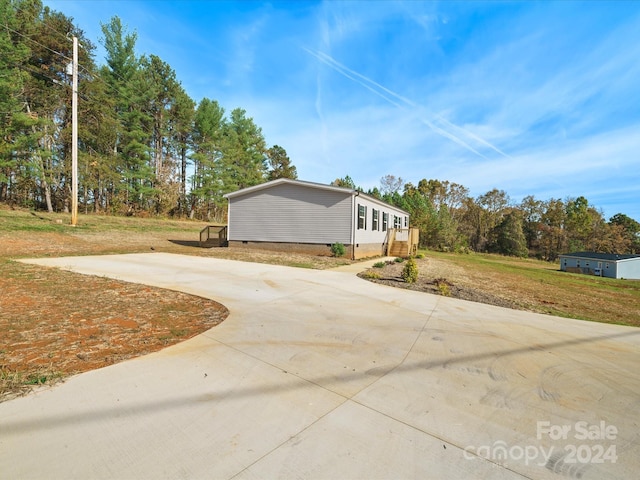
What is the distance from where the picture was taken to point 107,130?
26.2 m

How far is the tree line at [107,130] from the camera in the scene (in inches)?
843

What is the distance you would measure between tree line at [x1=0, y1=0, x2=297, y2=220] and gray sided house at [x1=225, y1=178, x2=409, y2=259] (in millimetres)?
16881

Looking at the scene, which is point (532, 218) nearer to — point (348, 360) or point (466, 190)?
point (466, 190)

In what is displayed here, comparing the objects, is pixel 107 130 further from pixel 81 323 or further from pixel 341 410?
pixel 341 410

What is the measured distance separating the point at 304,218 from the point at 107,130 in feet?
77.1

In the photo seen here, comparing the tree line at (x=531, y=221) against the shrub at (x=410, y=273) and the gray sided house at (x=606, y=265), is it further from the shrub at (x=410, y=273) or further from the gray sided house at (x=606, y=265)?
the shrub at (x=410, y=273)

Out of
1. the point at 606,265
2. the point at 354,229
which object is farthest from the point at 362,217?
the point at 606,265

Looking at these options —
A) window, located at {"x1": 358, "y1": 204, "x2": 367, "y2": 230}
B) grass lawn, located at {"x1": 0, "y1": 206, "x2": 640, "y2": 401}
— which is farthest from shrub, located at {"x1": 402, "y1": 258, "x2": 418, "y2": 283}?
window, located at {"x1": 358, "y1": 204, "x2": 367, "y2": 230}

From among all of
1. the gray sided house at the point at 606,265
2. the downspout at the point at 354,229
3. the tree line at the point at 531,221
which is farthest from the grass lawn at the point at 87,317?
the tree line at the point at 531,221

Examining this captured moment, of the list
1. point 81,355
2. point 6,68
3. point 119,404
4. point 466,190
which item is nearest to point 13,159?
point 6,68

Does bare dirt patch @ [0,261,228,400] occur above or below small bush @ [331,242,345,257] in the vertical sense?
below

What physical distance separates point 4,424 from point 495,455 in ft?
11.2

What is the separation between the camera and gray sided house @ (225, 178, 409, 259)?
14695 millimetres

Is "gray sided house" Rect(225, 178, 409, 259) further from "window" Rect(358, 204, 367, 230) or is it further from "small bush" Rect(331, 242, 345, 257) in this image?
"small bush" Rect(331, 242, 345, 257)
